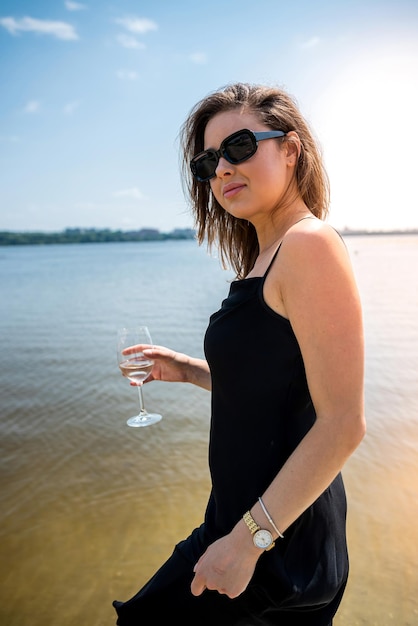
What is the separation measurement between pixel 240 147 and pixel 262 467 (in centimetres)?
123

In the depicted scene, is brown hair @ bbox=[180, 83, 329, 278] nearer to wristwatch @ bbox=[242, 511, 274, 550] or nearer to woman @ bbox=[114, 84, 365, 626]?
woman @ bbox=[114, 84, 365, 626]

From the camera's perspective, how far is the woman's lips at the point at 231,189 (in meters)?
1.88

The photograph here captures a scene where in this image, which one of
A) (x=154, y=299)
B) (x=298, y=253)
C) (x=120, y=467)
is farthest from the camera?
(x=154, y=299)

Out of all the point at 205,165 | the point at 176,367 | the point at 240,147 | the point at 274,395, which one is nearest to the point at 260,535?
the point at 274,395

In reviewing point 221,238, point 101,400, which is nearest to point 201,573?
point 221,238

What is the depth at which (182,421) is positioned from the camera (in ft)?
21.3

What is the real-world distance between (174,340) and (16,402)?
4.39 m

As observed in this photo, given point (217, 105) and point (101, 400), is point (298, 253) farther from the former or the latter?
point (101, 400)

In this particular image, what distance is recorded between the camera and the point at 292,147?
6.28 ft

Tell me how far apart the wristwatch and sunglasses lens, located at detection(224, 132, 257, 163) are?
51.7 inches

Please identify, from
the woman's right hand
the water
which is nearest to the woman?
the woman's right hand

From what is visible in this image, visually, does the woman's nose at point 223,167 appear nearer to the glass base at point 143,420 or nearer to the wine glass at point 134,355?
the wine glass at point 134,355

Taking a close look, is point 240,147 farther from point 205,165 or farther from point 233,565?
point 233,565

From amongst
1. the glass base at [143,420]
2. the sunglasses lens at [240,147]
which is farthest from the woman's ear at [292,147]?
the glass base at [143,420]
